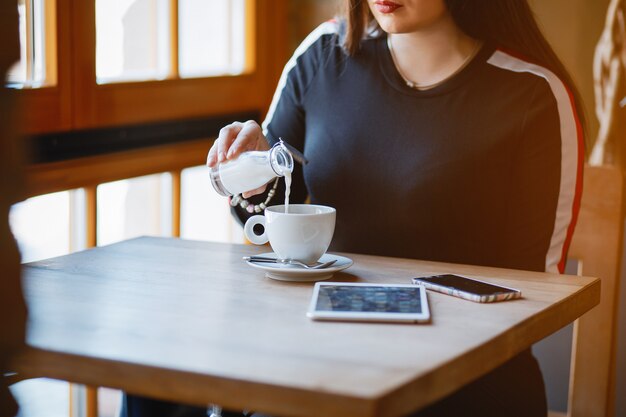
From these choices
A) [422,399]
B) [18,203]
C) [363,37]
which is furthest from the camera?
[363,37]

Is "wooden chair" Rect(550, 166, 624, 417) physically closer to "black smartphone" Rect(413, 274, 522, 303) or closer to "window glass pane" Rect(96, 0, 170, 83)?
"black smartphone" Rect(413, 274, 522, 303)

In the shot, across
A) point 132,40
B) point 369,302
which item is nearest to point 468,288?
point 369,302

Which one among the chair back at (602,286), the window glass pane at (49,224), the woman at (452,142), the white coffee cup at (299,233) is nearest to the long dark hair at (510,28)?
the woman at (452,142)

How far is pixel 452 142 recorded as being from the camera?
1.58 m

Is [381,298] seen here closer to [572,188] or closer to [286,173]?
[286,173]

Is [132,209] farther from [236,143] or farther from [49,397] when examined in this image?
[236,143]

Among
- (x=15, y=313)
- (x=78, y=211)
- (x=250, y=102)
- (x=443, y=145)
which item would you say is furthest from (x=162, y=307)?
(x=250, y=102)

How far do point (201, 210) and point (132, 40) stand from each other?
1.94ft

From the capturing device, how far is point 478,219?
1.58m

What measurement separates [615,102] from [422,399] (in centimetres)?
161

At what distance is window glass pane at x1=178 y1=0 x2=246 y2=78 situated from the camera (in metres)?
2.47

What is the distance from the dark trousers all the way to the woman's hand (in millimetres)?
394

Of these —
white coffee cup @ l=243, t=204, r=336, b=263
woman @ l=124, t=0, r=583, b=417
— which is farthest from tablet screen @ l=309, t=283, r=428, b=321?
woman @ l=124, t=0, r=583, b=417

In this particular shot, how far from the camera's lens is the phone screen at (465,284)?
1.14 metres
